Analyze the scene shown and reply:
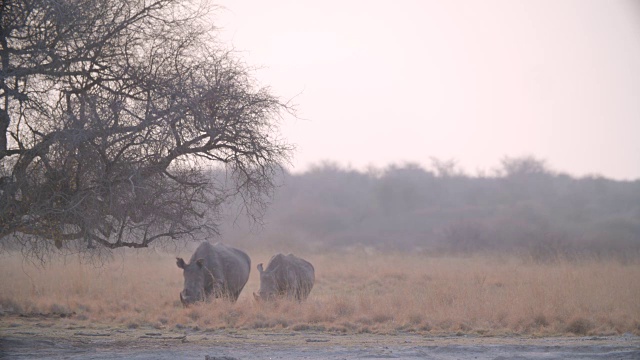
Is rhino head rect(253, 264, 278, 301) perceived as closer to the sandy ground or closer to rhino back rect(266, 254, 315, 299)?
rhino back rect(266, 254, 315, 299)

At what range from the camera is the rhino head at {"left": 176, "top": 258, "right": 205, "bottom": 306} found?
53.4ft

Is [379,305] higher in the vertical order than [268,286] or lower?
lower

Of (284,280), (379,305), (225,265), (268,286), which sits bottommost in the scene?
(379,305)

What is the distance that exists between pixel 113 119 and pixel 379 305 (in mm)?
7744

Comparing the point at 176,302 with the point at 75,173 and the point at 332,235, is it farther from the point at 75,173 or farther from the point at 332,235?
the point at 332,235

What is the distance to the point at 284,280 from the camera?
18.1m

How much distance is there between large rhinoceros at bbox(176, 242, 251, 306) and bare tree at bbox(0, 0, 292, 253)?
450 cm

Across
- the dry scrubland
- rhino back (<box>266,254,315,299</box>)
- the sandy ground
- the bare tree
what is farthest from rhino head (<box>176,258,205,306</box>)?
the bare tree

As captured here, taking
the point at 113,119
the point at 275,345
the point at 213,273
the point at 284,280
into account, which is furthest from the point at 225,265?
the point at 113,119

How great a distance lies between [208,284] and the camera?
17219 millimetres

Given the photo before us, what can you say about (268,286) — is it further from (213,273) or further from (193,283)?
Answer: (193,283)

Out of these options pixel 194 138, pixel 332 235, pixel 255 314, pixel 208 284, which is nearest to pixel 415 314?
pixel 255 314

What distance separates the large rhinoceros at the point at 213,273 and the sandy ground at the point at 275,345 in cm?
243

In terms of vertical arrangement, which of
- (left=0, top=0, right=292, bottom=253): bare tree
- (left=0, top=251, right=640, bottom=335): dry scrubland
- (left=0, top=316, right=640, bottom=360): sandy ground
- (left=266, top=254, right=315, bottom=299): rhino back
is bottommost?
(left=0, top=316, right=640, bottom=360): sandy ground
